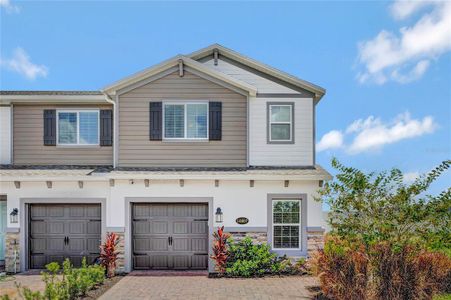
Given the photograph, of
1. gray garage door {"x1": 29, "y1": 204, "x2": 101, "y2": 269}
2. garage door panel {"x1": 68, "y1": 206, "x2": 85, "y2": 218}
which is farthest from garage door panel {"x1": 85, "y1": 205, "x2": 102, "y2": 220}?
garage door panel {"x1": 68, "y1": 206, "x2": 85, "y2": 218}

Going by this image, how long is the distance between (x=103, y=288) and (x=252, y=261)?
178 inches

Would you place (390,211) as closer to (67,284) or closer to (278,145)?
(278,145)

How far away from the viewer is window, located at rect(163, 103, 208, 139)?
13391 millimetres

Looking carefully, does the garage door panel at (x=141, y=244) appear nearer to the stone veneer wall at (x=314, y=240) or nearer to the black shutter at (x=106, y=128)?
the black shutter at (x=106, y=128)

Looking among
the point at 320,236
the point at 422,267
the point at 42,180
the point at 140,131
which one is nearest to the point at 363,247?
the point at 422,267

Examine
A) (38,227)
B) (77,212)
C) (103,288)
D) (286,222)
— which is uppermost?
(77,212)

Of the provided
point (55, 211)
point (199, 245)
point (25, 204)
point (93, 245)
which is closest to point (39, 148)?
point (25, 204)

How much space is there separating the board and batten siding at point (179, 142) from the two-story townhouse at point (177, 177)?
0.11 feet

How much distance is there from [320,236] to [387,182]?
383 centimetres

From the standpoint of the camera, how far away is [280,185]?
12.9 m

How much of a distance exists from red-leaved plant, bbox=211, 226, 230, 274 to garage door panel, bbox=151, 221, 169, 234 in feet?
5.65

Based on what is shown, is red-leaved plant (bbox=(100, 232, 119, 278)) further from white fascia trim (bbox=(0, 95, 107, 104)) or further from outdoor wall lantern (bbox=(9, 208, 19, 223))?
white fascia trim (bbox=(0, 95, 107, 104))

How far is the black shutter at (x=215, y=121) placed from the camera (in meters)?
13.3

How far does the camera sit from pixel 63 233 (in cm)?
1354
